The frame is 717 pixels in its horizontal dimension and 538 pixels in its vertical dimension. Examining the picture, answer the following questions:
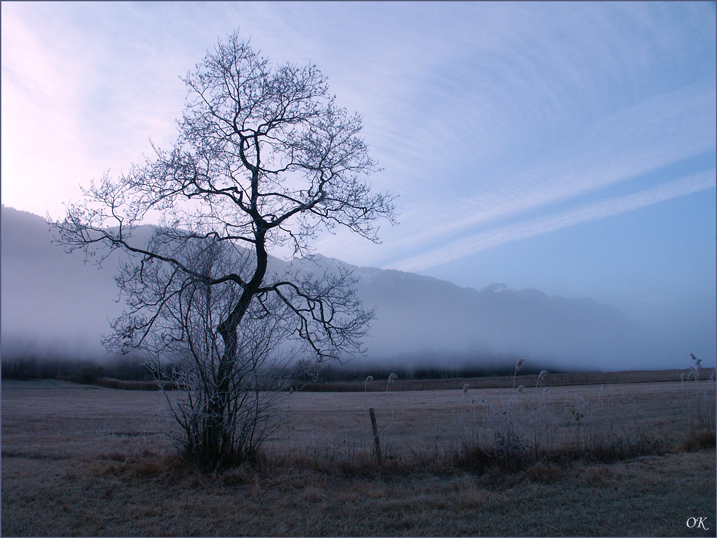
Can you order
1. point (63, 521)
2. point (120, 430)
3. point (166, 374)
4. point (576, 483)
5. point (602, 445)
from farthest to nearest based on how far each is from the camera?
point (120, 430)
point (602, 445)
point (166, 374)
point (576, 483)
point (63, 521)

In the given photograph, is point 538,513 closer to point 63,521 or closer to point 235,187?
point 63,521

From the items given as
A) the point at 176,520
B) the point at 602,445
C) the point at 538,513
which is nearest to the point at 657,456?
the point at 602,445

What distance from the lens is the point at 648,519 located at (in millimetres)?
6426

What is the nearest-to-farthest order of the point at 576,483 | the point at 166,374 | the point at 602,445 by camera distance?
the point at 576,483, the point at 166,374, the point at 602,445

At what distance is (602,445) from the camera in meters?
10.2

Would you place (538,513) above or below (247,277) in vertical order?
below

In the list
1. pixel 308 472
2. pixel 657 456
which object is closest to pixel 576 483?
pixel 657 456

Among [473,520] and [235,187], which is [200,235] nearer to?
[235,187]

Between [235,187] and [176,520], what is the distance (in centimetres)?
676

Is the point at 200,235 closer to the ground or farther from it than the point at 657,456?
farther from it

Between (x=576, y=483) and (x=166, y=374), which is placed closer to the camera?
(x=576, y=483)

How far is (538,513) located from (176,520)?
537cm

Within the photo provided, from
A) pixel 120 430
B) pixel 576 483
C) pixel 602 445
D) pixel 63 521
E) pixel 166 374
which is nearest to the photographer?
pixel 63 521

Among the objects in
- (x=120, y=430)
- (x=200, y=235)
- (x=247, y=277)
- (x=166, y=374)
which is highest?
(x=200, y=235)
